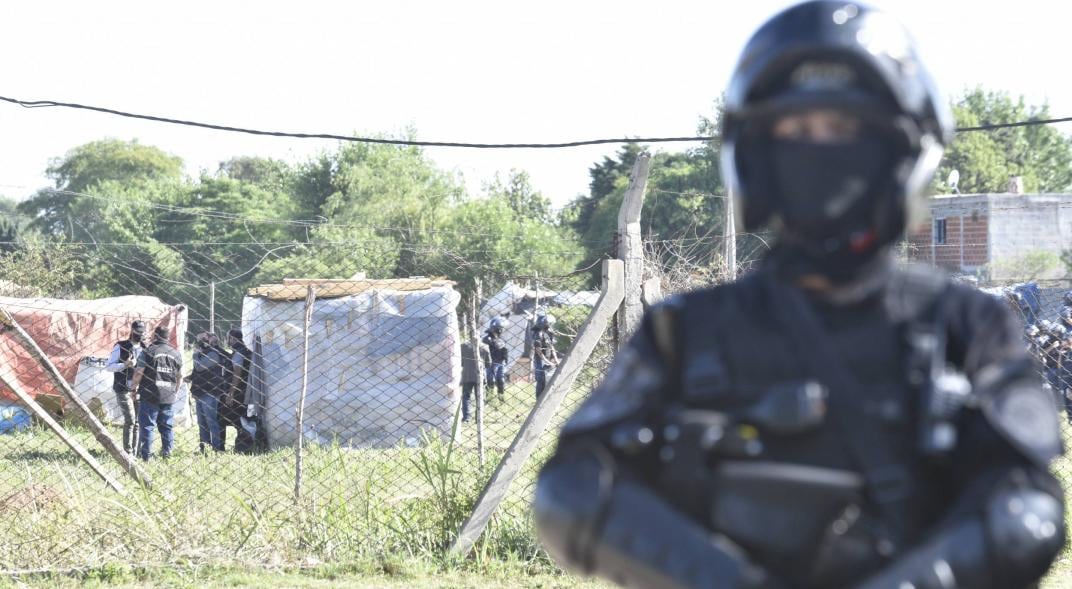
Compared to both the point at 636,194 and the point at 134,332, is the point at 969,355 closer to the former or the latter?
the point at 636,194

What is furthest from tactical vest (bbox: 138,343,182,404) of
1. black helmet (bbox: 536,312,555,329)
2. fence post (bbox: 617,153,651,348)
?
fence post (bbox: 617,153,651,348)

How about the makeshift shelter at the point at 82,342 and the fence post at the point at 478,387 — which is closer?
the fence post at the point at 478,387

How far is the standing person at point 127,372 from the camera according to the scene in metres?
13.7

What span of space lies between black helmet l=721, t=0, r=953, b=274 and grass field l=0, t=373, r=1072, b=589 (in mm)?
4868

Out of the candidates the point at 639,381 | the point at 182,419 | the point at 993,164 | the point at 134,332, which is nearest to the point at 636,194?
the point at 639,381

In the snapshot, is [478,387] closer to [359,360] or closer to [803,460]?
[359,360]

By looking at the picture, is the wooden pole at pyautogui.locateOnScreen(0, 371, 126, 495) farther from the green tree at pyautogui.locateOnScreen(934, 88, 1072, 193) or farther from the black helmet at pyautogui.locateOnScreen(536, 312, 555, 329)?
the green tree at pyautogui.locateOnScreen(934, 88, 1072, 193)

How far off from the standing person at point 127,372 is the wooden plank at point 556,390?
27.1 feet

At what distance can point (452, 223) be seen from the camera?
143 ft

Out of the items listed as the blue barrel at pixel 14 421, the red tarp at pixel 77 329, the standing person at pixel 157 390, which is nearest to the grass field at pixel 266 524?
the standing person at pixel 157 390

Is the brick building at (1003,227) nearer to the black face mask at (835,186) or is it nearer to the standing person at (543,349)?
the standing person at (543,349)

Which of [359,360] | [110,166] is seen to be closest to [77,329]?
[359,360]

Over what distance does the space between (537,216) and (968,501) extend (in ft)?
165

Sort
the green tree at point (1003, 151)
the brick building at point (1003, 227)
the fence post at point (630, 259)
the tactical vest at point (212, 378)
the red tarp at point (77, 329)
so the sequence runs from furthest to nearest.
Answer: the green tree at point (1003, 151) < the brick building at point (1003, 227) < the red tarp at point (77, 329) < the tactical vest at point (212, 378) < the fence post at point (630, 259)
